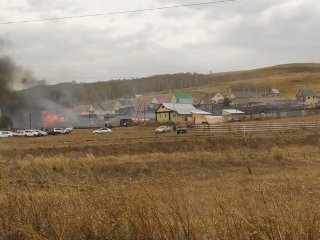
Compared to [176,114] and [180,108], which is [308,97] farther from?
[176,114]

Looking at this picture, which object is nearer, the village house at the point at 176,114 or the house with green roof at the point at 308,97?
the village house at the point at 176,114

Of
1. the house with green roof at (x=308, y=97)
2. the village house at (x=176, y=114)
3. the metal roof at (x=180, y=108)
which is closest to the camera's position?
the village house at (x=176, y=114)

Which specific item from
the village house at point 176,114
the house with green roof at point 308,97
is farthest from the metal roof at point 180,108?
the house with green roof at point 308,97

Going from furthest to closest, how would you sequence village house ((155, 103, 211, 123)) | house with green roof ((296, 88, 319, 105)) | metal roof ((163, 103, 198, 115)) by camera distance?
house with green roof ((296, 88, 319, 105)) → metal roof ((163, 103, 198, 115)) → village house ((155, 103, 211, 123))

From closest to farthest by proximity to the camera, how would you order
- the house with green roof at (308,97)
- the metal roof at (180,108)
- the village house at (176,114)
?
the village house at (176,114), the metal roof at (180,108), the house with green roof at (308,97)

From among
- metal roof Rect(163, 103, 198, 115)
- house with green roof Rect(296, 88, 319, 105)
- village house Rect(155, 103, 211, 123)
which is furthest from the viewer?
house with green roof Rect(296, 88, 319, 105)

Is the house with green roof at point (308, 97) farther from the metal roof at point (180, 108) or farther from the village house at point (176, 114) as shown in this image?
the village house at point (176, 114)

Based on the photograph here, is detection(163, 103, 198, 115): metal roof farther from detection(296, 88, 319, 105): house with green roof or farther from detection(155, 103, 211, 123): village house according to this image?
detection(296, 88, 319, 105): house with green roof

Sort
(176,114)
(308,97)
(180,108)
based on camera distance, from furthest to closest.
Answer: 1. (308,97)
2. (180,108)
3. (176,114)

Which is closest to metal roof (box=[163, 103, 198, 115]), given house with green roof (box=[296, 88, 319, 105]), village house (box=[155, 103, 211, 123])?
village house (box=[155, 103, 211, 123])

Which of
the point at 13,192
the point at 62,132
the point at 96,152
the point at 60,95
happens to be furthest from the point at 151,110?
the point at 13,192

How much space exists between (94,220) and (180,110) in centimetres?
11457

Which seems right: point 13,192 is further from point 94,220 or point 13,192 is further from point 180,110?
point 180,110

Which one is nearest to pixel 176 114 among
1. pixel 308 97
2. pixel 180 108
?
pixel 180 108
